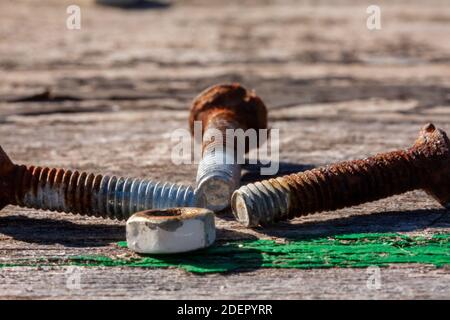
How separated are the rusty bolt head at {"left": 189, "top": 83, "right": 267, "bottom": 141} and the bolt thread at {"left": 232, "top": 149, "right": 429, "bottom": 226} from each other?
81cm

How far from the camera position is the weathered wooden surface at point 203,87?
101 inches

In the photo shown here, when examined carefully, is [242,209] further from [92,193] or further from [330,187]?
[92,193]

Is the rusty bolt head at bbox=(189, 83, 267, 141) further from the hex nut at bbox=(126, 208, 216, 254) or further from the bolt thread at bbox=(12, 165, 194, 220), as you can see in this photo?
the hex nut at bbox=(126, 208, 216, 254)

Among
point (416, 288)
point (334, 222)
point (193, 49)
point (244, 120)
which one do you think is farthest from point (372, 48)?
point (416, 288)

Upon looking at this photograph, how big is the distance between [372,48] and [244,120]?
12.9 feet

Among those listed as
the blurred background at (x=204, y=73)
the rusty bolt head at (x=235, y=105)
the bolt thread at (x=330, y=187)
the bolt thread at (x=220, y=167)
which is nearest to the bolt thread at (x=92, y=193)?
the bolt thread at (x=220, y=167)

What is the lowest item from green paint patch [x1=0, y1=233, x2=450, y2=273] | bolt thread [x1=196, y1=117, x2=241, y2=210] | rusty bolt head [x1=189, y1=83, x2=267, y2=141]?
green paint patch [x1=0, y1=233, x2=450, y2=273]

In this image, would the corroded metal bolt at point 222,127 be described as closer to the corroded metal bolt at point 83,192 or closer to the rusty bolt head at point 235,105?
the rusty bolt head at point 235,105

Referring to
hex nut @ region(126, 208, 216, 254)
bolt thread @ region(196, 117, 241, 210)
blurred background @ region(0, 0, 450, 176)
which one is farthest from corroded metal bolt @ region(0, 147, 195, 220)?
blurred background @ region(0, 0, 450, 176)

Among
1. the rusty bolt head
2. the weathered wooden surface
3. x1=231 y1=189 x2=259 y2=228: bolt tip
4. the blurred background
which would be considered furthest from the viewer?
the blurred background

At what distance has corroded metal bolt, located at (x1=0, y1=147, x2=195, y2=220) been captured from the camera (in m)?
2.97

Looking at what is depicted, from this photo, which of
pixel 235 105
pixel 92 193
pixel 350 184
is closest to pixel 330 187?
pixel 350 184

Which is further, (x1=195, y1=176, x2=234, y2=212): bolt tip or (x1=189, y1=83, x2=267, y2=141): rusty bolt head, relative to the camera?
(x1=189, y1=83, x2=267, y2=141): rusty bolt head
